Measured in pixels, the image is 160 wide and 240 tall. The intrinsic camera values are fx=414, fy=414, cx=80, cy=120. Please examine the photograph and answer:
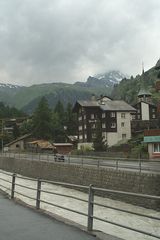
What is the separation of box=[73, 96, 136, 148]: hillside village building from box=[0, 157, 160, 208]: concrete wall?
37539 mm

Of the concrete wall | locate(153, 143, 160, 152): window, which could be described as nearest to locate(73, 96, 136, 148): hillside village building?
locate(153, 143, 160, 152): window

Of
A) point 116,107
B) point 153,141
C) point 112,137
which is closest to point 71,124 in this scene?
point 116,107

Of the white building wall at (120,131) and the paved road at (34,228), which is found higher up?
the white building wall at (120,131)

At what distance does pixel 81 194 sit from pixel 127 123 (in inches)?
2366

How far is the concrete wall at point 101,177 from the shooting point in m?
23.8

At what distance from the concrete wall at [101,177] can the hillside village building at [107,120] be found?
37.5 meters

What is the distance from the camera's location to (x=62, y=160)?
4144 centimetres

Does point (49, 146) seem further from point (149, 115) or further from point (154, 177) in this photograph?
point (154, 177)

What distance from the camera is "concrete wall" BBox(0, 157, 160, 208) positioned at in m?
23.8

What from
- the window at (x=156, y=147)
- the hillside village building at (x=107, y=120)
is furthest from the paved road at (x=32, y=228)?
the hillside village building at (x=107, y=120)

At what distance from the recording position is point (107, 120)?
3472 inches

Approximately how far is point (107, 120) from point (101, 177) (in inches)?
2285

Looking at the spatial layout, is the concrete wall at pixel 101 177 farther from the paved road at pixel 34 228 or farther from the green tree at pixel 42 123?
the green tree at pixel 42 123

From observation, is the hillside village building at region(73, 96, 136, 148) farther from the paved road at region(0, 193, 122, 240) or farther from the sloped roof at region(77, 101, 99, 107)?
the paved road at region(0, 193, 122, 240)
